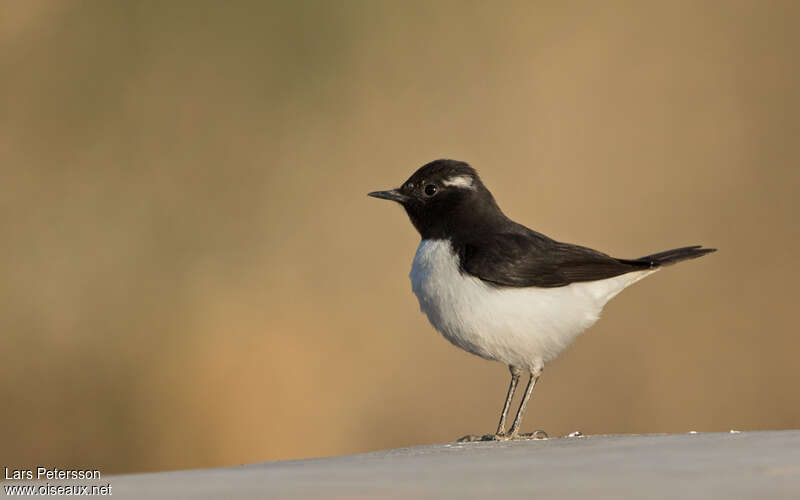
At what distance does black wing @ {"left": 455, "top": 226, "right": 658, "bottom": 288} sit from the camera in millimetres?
5746

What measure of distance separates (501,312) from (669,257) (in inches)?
47.2

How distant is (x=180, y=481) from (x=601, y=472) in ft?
4.66

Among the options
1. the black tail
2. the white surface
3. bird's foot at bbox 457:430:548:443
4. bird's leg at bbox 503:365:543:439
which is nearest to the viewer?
the white surface

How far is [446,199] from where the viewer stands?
623 cm

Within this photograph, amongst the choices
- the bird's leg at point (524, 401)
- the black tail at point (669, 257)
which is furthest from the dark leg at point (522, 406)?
the black tail at point (669, 257)

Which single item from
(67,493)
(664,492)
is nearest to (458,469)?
(664,492)

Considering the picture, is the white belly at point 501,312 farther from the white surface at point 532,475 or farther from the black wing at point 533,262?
the white surface at point 532,475

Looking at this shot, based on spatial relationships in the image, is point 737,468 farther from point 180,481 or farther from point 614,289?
point 614,289

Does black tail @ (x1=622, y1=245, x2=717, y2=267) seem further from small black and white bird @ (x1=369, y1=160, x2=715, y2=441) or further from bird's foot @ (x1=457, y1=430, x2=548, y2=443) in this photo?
bird's foot @ (x1=457, y1=430, x2=548, y2=443)

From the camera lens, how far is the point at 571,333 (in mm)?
5848

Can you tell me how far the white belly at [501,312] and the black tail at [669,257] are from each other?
319mm

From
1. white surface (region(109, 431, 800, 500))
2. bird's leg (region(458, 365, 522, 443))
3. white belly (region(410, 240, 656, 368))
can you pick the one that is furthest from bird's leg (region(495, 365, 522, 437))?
white surface (region(109, 431, 800, 500))

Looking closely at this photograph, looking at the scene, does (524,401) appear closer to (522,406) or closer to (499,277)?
(522,406)

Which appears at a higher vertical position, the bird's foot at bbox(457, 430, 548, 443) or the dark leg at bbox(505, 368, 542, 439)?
the dark leg at bbox(505, 368, 542, 439)
